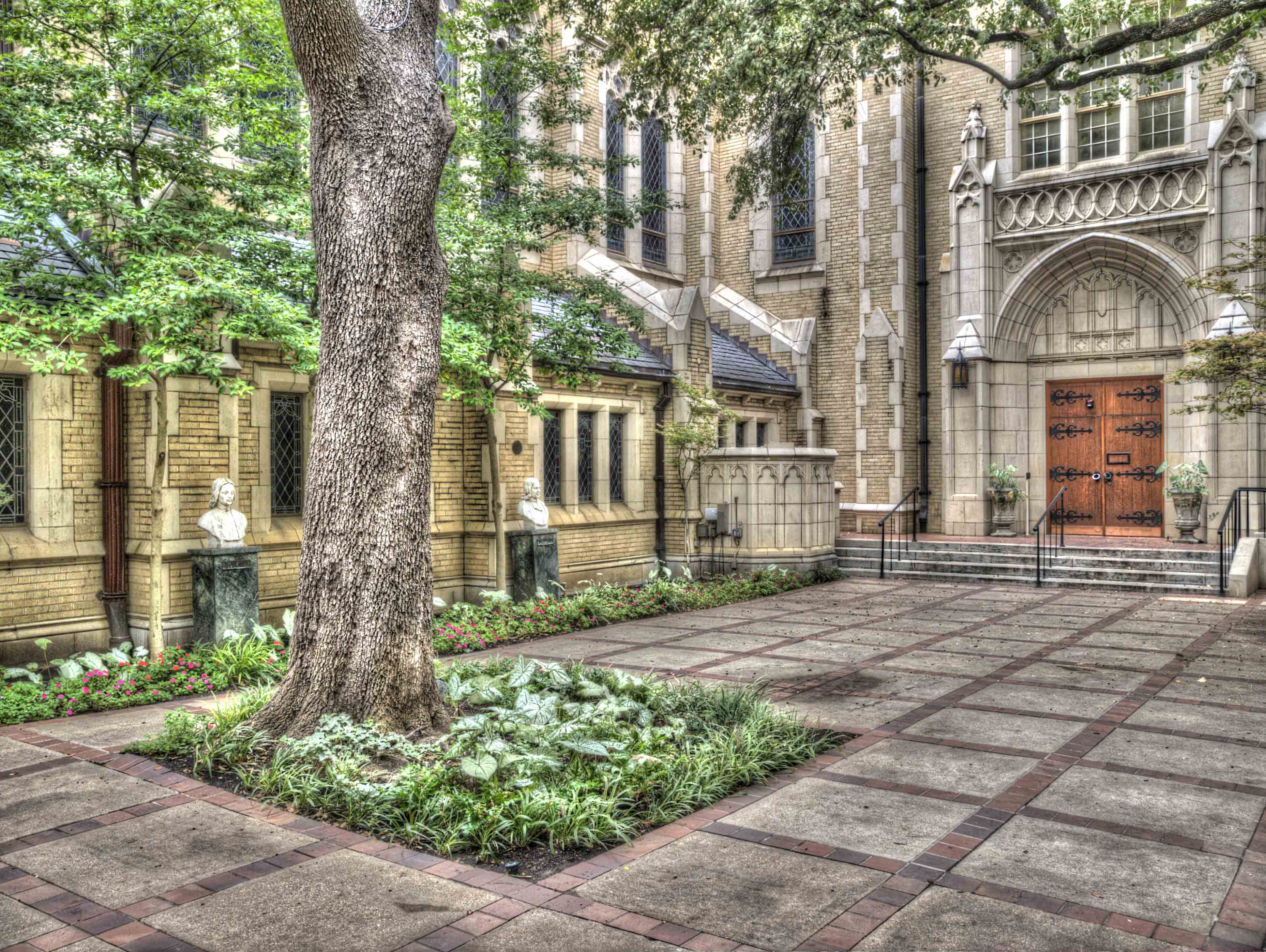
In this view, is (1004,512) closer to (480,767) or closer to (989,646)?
(989,646)

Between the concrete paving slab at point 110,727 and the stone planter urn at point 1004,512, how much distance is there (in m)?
15.6

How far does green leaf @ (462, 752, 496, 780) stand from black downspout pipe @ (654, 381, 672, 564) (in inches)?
468

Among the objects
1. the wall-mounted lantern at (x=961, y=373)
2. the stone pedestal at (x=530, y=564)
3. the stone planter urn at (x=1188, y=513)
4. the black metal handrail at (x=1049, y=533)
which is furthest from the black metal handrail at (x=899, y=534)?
the stone pedestal at (x=530, y=564)

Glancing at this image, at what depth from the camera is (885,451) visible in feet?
68.5

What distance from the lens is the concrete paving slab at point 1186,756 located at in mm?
6074

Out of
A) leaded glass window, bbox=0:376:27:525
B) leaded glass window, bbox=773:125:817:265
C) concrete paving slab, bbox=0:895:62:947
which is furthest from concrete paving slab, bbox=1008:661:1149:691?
leaded glass window, bbox=773:125:817:265

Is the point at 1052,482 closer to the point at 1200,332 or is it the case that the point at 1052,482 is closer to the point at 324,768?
the point at 1200,332

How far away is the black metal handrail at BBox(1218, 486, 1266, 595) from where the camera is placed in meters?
14.6

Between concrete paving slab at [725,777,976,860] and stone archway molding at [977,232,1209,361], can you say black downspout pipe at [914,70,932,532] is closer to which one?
stone archway molding at [977,232,1209,361]

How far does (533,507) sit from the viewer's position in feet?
45.3

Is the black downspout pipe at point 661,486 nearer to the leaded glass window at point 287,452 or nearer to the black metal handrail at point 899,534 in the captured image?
the black metal handrail at point 899,534

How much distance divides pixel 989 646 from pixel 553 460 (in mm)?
7474

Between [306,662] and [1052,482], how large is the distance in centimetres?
1741

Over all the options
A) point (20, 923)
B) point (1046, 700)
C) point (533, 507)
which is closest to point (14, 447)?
point (533, 507)
